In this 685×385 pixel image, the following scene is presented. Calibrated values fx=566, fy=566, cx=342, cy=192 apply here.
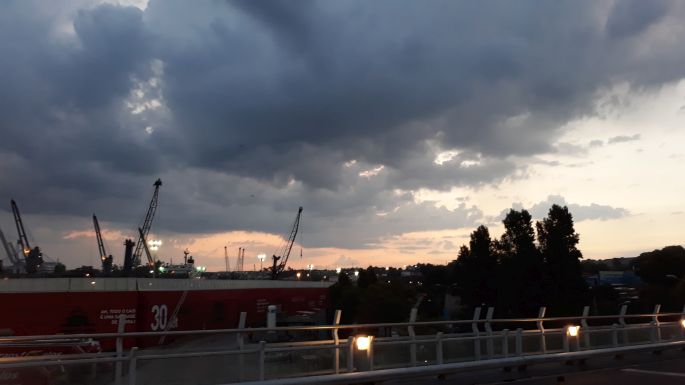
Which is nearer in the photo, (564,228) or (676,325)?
(676,325)

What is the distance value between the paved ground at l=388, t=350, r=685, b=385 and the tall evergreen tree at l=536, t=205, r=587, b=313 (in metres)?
59.6

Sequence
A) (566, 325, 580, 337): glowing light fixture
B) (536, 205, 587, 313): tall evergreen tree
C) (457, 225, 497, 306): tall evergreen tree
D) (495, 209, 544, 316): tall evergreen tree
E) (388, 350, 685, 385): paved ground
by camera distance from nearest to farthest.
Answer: (388, 350, 685, 385): paved ground < (566, 325, 580, 337): glowing light fixture < (536, 205, 587, 313): tall evergreen tree < (495, 209, 544, 316): tall evergreen tree < (457, 225, 497, 306): tall evergreen tree

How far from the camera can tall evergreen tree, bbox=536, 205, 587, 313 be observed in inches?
2852

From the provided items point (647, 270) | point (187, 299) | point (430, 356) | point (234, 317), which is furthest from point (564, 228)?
point (430, 356)

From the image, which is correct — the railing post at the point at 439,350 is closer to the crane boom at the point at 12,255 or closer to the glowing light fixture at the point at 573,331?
the glowing light fixture at the point at 573,331

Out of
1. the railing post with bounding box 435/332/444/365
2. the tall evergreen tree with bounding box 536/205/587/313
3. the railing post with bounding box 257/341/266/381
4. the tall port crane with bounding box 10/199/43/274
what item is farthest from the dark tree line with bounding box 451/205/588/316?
the tall port crane with bounding box 10/199/43/274

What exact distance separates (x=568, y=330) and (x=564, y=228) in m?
66.7

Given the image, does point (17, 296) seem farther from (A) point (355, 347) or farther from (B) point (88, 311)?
(A) point (355, 347)

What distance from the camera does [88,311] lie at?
143 ft

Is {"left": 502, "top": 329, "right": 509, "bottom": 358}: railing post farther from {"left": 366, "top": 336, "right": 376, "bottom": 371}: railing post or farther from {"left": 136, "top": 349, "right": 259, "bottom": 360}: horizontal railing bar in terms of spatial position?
{"left": 136, "top": 349, "right": 259, "bottom": 360}: horizontal railing bar

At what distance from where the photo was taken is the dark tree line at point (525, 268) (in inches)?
2884

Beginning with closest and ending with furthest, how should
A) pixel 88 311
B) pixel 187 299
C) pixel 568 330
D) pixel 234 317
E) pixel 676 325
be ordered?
pixel 568 330 < pixel 676 325 < pixel 88 311 < pixel 187 299 < pixel 234 317

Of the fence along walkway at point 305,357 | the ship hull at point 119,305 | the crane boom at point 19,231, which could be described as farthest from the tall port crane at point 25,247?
the fence along walkway at point 305,357

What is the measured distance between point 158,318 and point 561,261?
5174 centimetres
